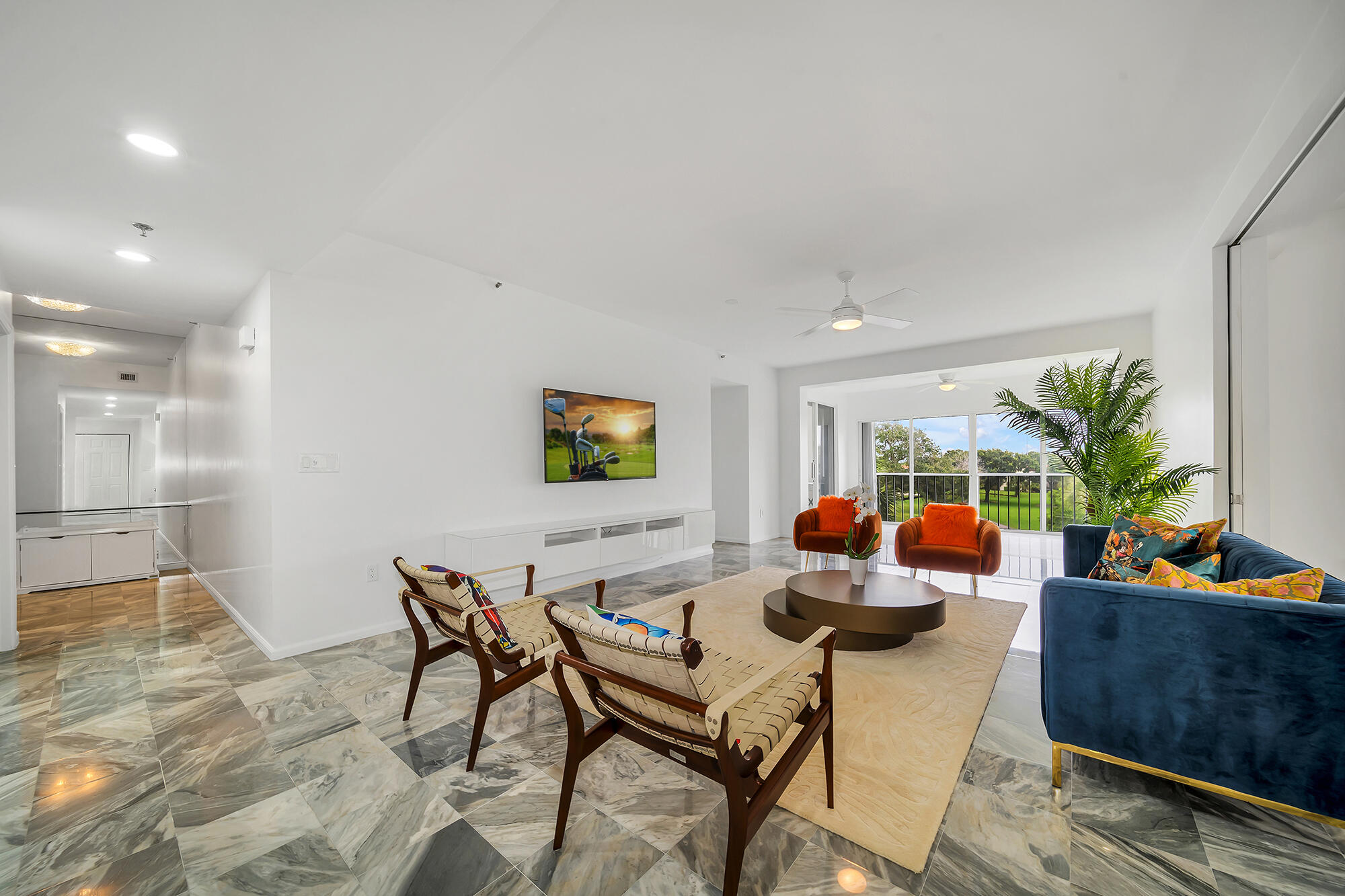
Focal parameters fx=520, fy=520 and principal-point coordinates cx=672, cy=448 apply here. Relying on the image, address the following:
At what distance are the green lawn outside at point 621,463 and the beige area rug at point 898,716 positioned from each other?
175 centimetres

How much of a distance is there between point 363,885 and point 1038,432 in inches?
219

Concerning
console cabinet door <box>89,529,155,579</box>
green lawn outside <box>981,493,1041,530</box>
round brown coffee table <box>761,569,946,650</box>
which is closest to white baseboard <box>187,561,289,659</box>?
console cabinet door <box>89,529,155,579</box>

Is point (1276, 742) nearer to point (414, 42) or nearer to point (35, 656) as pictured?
point (414, 42)

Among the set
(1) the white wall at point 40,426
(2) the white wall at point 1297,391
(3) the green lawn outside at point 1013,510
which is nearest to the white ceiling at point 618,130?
(2) the white wall at point 1297,391

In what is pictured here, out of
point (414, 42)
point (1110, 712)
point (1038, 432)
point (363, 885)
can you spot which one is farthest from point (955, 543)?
point (414, 42)

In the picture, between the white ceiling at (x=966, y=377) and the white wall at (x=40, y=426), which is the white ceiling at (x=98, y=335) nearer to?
the white wall at (x=40, y=426)

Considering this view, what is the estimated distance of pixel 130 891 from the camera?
152 cm

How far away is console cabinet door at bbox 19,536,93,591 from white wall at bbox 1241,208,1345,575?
9.62m

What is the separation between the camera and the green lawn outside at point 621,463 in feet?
15.9

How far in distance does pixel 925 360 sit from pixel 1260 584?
18.9ft

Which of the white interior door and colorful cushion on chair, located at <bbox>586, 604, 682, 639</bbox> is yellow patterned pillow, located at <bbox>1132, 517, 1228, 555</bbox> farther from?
the white interior door

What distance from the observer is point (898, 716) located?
245 centimetres

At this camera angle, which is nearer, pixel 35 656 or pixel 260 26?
pixel 260 26

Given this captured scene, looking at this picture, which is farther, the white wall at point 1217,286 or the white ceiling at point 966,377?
the white ceiling at point 966,377
